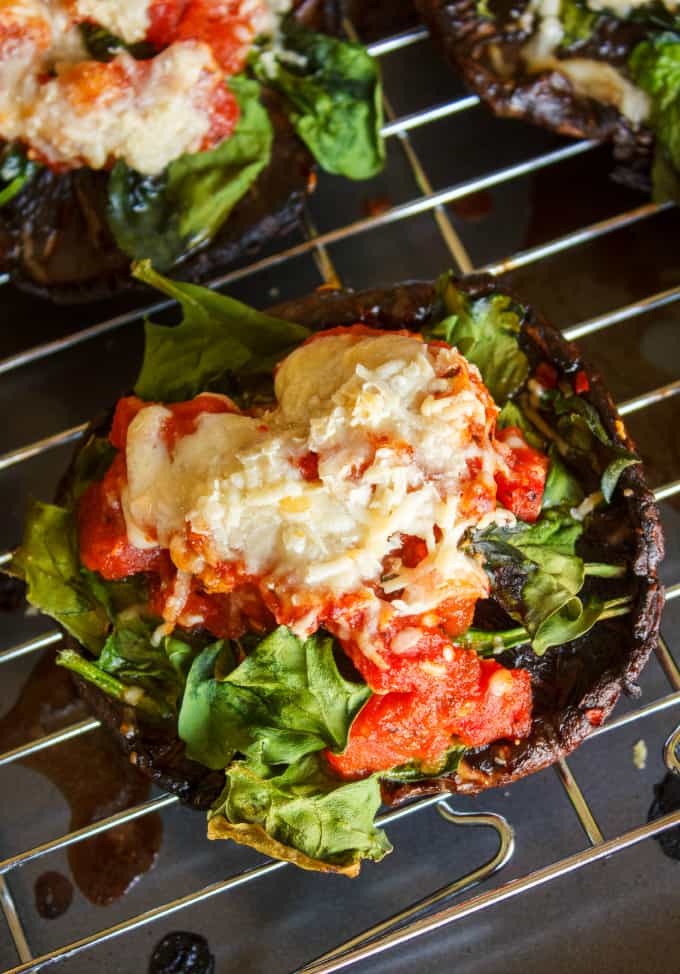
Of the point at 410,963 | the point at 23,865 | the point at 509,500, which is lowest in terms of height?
the point at 410,963

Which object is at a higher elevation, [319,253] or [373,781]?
[319,253]

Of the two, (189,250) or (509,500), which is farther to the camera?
(189,250)

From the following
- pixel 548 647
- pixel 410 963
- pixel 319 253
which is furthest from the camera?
pixel 319 253

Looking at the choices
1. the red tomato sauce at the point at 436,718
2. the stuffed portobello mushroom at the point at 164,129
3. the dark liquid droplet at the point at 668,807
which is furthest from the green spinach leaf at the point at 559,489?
the stuffed portobello mushroom at the point at 164,129

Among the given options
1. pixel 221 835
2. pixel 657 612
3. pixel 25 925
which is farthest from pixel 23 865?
pixel 657 612

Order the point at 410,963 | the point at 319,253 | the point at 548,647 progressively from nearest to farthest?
the point at 548,647 < the point at 410,963 < the point at 319,253

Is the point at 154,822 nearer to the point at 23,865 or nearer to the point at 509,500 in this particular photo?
the point at 23,865
